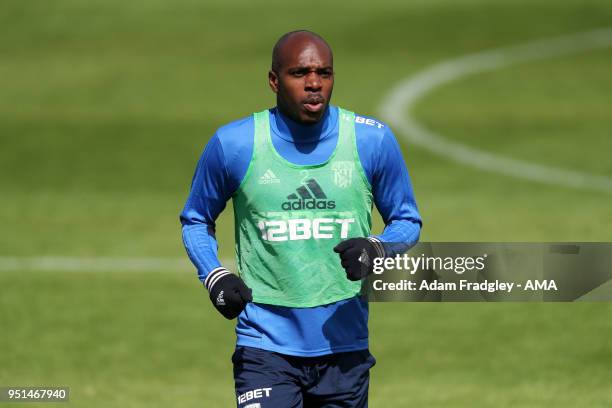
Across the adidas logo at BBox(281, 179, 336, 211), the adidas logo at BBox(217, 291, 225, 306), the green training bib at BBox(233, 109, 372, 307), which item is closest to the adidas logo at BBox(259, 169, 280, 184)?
the green training bib at BBox(233, 109, 372, 307)

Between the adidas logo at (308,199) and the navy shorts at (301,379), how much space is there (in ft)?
2.35

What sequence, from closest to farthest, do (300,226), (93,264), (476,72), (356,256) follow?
(356,256), (300,226), (93,264), (476,72)

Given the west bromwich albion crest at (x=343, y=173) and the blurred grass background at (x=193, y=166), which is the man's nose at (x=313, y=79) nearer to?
the west bromwich albion crest at (x=343, y=173)

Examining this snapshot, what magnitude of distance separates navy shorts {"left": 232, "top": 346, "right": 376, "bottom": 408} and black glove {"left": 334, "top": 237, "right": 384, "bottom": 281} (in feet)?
2.03

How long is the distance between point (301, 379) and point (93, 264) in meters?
10.6

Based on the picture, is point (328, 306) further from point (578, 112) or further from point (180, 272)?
point (578, 112)

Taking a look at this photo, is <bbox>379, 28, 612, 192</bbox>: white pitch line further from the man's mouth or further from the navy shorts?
the man's mouth

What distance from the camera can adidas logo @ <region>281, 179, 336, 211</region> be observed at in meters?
6.83

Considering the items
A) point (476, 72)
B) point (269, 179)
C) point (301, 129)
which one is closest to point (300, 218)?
point (269, 179)

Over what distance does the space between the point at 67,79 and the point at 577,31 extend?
12631mm

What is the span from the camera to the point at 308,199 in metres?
6.83

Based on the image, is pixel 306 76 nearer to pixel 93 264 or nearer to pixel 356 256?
pixel 356 256

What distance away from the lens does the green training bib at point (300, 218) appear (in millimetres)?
6840

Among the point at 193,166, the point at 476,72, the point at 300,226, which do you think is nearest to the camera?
the point at 300,226
